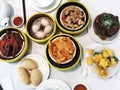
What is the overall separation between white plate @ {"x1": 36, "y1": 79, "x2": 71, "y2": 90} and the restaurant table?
0.02 metres

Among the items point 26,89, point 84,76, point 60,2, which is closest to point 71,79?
point 84,76

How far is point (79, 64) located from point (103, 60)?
93 millimetres

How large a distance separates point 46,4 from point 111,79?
0.36 meters

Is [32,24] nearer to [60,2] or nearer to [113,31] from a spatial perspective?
[60,2]

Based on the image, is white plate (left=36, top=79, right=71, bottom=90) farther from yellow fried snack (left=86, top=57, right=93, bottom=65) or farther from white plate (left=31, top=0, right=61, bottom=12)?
white plate (left=31, top=0, right=61, bottom=12)

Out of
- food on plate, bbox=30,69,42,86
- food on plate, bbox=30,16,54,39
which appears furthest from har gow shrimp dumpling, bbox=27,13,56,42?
food on plate, bbox=30,69,42,86

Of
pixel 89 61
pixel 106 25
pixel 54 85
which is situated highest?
pixel 106 25

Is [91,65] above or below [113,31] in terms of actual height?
below

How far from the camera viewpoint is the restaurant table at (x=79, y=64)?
1.03 metres

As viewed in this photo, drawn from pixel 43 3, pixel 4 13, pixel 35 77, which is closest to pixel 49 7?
pixel 43 3

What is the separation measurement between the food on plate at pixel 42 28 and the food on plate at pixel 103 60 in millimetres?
161

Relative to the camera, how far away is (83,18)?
106 cm

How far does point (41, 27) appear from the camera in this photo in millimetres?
1073

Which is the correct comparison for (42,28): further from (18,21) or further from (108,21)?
(108,21)
